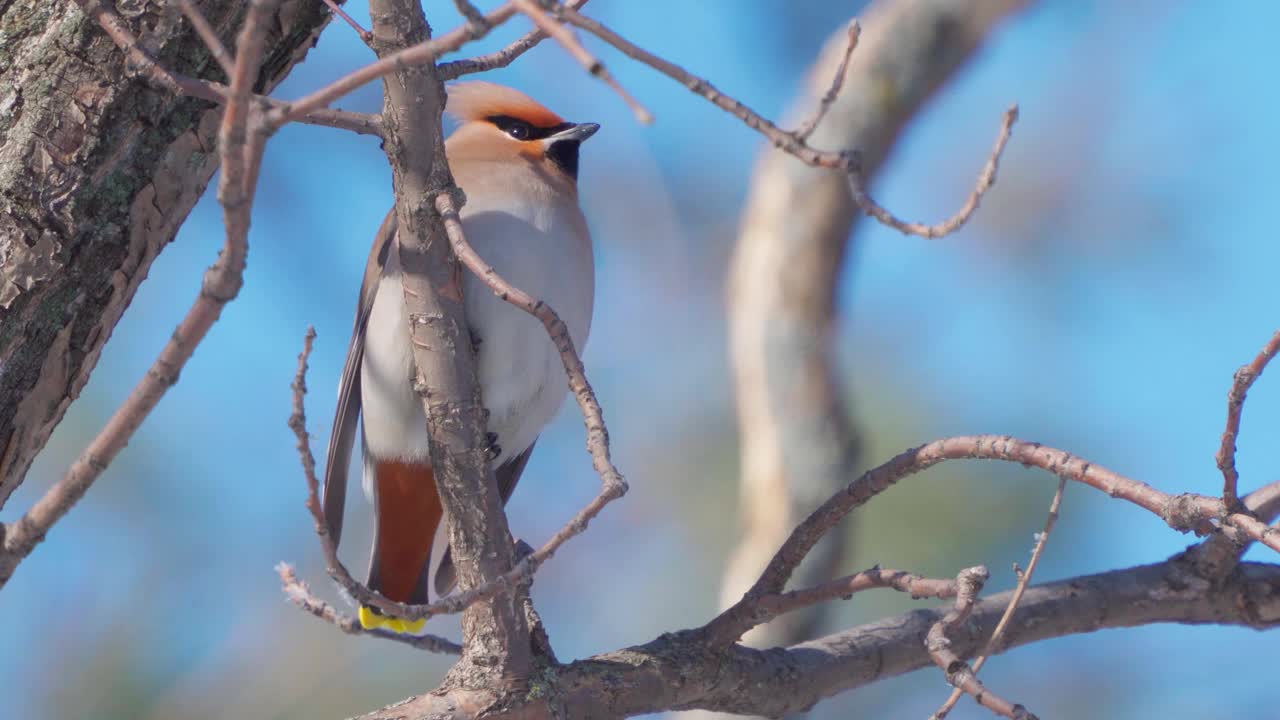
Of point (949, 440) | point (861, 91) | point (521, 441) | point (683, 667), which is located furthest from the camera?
point (861, 91)

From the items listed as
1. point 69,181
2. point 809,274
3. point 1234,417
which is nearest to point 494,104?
point 809,274

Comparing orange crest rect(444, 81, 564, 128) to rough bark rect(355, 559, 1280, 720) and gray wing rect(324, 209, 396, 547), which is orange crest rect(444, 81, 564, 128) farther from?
rough bark rect(355, 559, 1280, 720)

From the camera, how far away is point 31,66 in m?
2.36

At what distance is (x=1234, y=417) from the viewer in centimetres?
187

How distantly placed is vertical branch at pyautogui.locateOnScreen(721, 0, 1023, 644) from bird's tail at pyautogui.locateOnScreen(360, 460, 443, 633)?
1.09 metres

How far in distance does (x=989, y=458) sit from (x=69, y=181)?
5.54ft

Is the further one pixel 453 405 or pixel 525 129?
pixel 525 129

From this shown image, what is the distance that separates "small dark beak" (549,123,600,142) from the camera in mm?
3828

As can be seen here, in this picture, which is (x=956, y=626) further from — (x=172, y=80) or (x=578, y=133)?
(x=578, y=133)

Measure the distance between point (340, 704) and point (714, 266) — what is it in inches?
118

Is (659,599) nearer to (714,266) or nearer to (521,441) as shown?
(714,266)

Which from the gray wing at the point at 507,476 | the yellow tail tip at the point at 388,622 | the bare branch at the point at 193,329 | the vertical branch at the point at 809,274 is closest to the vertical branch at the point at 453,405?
the bare branch at the point at 193,329

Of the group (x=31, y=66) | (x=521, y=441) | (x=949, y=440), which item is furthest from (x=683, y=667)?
(x=31, y=66)

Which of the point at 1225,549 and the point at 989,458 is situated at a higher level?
the point at 1225,549
